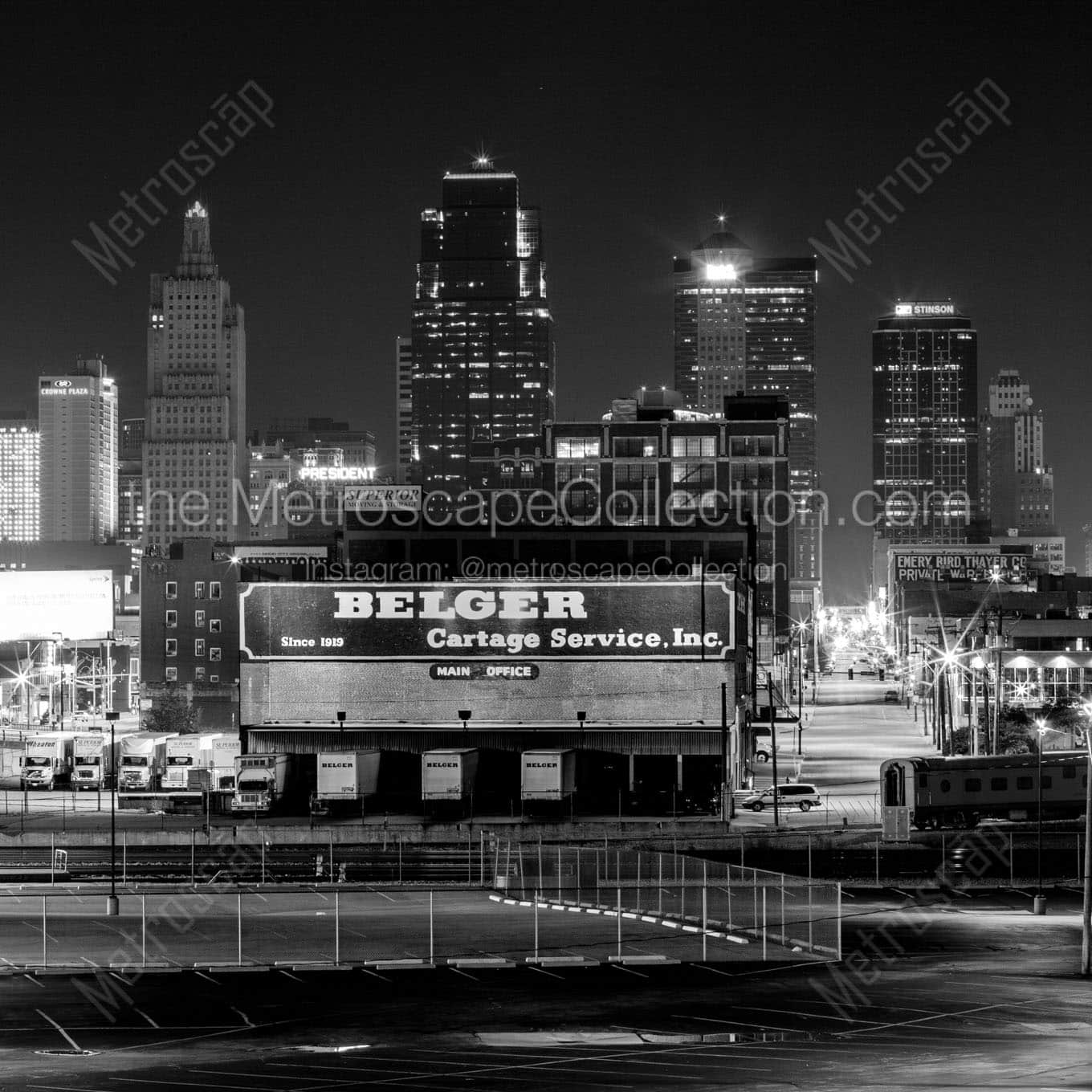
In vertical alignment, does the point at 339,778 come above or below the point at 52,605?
below

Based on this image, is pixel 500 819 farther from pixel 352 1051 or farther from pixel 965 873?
pixel 352 1051

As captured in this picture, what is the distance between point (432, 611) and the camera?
86250 mm

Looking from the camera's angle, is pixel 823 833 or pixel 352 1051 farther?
pixel 823 833

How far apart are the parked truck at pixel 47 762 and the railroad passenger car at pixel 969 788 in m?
44.9

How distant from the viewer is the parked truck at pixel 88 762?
93812 millimetres

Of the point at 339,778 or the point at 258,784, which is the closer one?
the point at 258,784

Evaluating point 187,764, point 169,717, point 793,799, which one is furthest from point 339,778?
point 169,717

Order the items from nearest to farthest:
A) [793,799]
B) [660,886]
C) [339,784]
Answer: [660,886]
[793,799]
[339,784]

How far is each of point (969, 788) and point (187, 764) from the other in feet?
127

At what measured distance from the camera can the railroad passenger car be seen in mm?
73562

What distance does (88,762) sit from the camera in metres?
94.1

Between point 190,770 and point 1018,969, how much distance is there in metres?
52.8

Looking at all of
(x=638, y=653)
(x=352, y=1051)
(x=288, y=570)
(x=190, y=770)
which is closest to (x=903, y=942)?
(x=352, y=1051)

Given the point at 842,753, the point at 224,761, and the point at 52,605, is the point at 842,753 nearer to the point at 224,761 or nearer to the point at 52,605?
the point at 224,761
